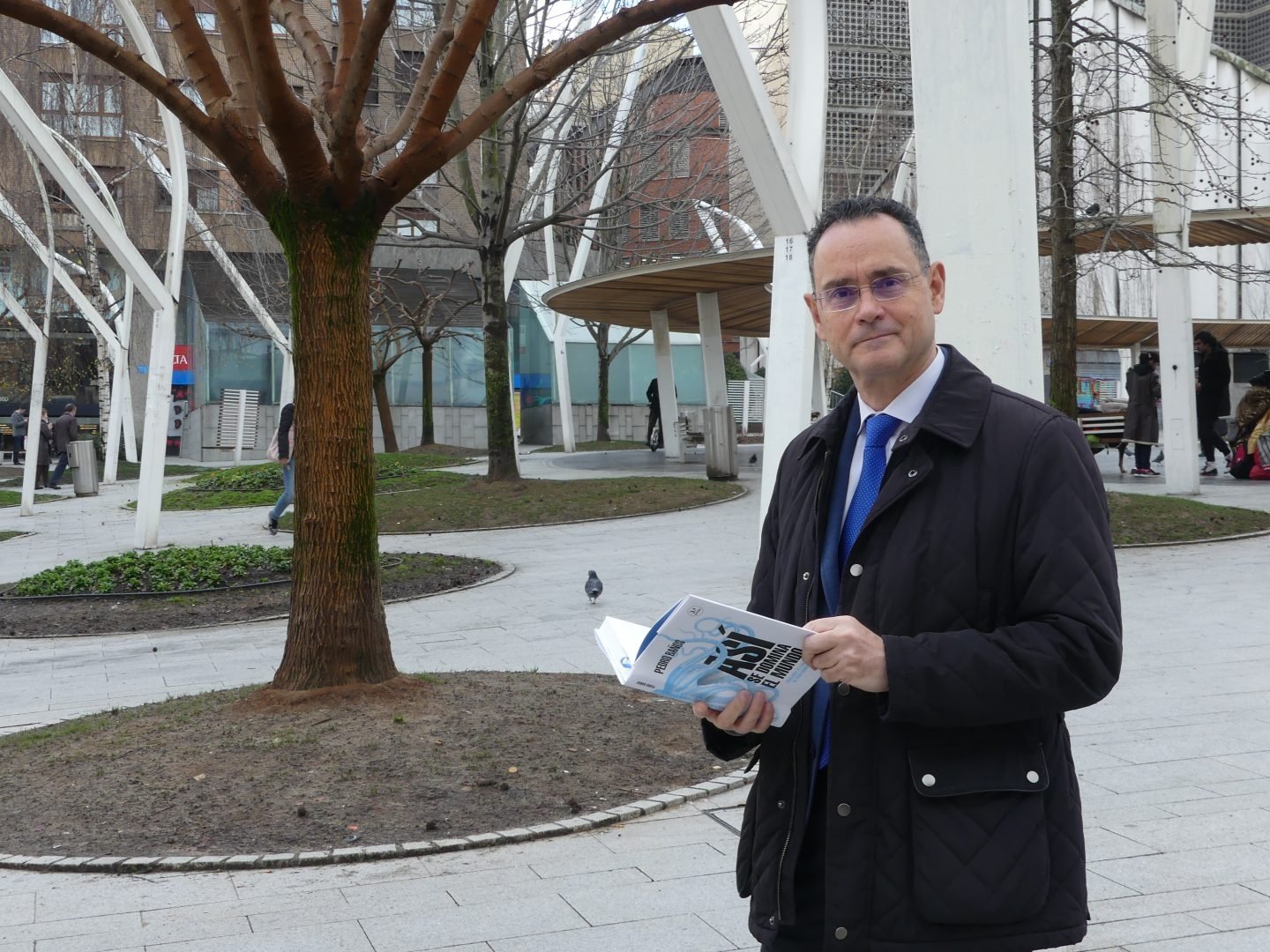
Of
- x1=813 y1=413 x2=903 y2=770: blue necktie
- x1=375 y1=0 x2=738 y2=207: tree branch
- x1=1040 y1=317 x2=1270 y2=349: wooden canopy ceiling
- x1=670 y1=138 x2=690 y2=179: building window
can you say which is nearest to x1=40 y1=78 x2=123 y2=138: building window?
x1=670 y1=138 x2=690 y2=179: building window

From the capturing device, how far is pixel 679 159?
2403cm

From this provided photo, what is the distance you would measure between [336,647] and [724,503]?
13387 millimetres

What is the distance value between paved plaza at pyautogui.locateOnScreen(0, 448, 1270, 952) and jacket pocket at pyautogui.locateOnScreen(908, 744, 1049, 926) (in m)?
2.21

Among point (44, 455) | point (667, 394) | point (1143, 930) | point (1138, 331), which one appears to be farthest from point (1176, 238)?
point (44, 455)

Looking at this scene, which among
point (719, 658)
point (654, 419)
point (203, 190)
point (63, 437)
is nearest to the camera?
point (719, 658)

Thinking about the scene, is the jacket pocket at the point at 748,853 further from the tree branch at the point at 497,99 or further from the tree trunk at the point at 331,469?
the tree trunk at the point at 331,469

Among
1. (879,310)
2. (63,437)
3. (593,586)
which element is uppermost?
(63,437)

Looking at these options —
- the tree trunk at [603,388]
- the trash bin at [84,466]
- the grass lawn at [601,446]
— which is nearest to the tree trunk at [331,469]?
the trash bin at [84,466]

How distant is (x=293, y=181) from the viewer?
738cm

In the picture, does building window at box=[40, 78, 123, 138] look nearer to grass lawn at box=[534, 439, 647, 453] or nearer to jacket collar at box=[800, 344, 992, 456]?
grass lawn at box=[534, 439, 647, 453]

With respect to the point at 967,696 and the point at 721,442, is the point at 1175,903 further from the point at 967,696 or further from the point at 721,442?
the point at 721,442

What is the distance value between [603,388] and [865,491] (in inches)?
1640

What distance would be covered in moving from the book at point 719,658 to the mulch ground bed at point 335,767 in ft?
11.0

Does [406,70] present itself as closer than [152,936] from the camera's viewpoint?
No
